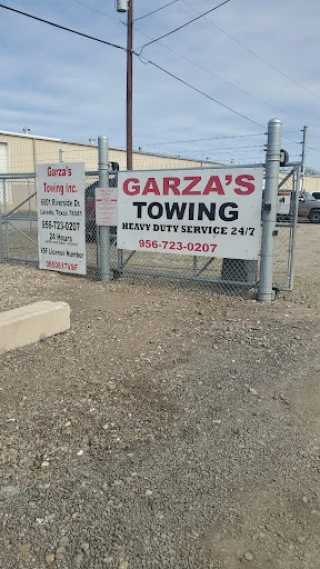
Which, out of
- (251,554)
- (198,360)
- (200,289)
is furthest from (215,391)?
(200,289)

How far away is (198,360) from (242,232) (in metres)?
2.73

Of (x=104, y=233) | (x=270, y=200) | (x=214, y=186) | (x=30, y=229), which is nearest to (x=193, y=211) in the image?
(x=214, y=186)

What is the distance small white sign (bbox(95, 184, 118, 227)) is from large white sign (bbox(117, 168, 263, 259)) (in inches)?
4.0

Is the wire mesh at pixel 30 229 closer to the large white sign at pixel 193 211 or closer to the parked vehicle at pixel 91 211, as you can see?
the parked vehicle at pixel 91 211

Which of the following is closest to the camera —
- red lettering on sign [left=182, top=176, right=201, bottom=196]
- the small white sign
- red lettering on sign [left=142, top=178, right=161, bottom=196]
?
red lettering on sign [left=182, top=176, right=201, bottom=196]

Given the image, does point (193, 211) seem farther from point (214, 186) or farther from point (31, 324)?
point (31, 324)

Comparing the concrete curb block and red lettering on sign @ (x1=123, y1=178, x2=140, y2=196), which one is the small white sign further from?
the concrete curb block

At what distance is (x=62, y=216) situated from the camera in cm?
832

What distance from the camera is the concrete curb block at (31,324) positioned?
4.67 m

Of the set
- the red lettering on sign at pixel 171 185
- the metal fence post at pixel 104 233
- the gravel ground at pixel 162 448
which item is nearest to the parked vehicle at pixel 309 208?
the metal fence post at pixel 104 233

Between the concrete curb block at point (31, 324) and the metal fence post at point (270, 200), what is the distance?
307 centimetres

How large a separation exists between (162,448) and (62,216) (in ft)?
19.9

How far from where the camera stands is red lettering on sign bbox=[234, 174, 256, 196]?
6.54m

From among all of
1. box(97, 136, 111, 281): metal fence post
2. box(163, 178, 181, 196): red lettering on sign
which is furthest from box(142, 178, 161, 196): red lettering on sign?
box(97, 136, 111, 281): metal fence post
